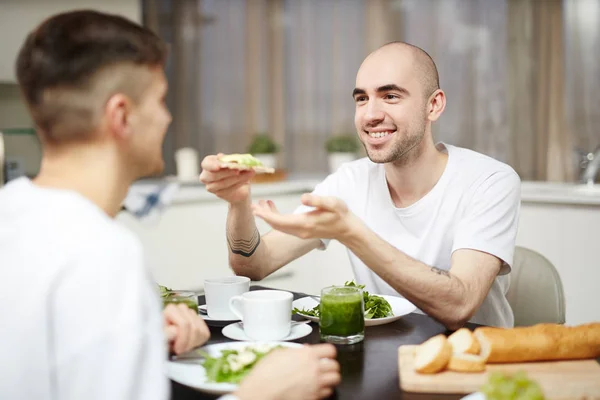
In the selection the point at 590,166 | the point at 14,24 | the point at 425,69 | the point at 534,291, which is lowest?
the point at 534,291

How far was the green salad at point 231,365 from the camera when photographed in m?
1.10

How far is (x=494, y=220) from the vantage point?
5.75 ft

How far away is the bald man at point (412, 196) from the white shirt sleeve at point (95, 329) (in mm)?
814

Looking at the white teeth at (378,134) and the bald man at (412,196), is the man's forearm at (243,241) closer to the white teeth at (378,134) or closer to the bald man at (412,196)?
the bald man at (412,196)

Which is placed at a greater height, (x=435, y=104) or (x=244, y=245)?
(x=435, y=104)

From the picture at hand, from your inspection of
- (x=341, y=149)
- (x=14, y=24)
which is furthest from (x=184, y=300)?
(x=341, y=149)

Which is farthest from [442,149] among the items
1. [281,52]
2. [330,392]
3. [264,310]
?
[281,52]

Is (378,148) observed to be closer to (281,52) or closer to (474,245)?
(474,245)

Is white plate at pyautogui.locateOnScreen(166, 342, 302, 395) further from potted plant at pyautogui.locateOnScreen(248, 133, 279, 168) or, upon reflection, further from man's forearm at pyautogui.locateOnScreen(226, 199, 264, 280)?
potted plant at pyautogui.locateOnScreen(248, 133, 279, 168)

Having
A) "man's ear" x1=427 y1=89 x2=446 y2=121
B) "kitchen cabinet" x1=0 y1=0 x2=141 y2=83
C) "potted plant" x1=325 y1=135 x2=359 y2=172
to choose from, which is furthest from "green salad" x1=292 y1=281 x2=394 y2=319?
"potted plant" x1=325 y1=135 x2=359 y2=172

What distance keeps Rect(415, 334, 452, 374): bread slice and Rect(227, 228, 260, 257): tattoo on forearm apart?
2.76ft

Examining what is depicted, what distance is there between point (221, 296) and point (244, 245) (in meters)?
0.41

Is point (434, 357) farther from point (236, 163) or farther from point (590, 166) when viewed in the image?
point (590, 166)

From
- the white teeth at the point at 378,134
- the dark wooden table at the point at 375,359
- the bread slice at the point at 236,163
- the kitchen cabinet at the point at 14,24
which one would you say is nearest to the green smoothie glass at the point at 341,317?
the dark wooden table at the point at 375,359
